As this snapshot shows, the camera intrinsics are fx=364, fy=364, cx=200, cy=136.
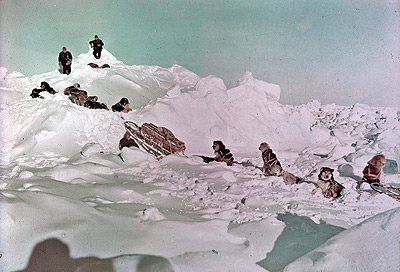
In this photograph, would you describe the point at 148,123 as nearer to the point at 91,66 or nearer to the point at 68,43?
the point at 91,66

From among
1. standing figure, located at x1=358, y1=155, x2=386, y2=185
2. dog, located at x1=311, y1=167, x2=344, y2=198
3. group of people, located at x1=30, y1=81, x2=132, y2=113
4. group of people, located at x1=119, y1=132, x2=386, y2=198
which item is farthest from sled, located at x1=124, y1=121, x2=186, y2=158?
standing figure, located at x1=358, y1=155, x2=386, y2=185

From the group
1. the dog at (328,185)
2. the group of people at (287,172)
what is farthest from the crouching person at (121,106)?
the dog at (328,185)

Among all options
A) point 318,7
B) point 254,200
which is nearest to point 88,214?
point 254,200

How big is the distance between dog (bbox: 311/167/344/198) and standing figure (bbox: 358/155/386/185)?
230 millimetres

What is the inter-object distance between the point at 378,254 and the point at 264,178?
3.53 ft

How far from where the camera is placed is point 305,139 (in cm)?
351

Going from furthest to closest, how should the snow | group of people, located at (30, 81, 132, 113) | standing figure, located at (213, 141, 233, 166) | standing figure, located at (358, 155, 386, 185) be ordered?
1. group of people, located at (30, 81, 132, 113)
2. standing figure, located at (213, 141, 233, 166)
3. standing figure, located at (358, 155, 386, 185)
4. the snow

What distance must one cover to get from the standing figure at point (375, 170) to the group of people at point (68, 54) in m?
2.67

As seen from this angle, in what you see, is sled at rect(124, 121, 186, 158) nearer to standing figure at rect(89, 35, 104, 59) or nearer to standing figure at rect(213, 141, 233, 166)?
standing figure at rect(213, 141, 233, 166)

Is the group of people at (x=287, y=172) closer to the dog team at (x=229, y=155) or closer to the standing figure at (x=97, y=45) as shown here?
the dog team at (x=229, y=155)

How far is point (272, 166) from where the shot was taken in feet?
10.7

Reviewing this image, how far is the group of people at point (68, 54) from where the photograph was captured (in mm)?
3508

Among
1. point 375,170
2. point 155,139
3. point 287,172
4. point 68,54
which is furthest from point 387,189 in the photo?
point 68,54

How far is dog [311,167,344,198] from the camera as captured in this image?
9.96 ft
